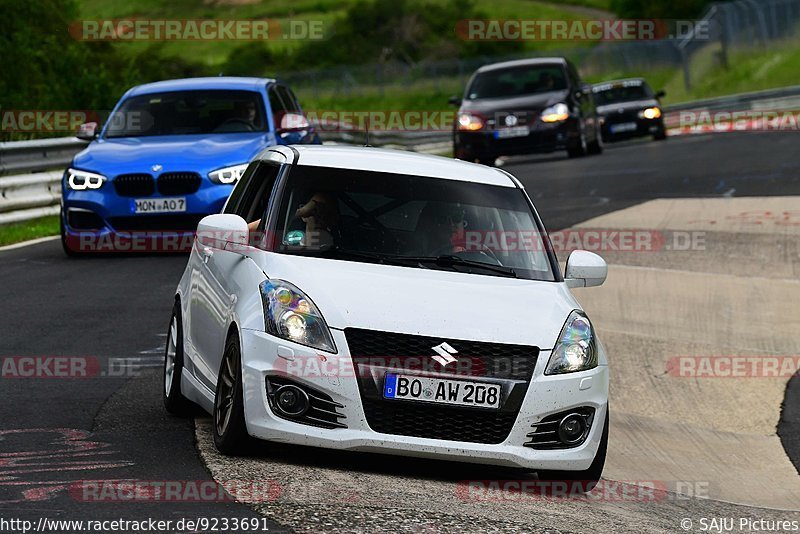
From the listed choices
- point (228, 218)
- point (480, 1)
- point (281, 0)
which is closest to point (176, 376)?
point (228, 218)

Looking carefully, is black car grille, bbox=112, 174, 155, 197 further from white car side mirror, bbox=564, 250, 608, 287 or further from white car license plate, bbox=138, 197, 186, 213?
white car side mirror, bbox=564, 250, 608, 287

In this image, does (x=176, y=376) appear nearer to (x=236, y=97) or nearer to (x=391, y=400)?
(x=391, y=400)

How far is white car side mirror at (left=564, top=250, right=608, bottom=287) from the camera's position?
8.42 m

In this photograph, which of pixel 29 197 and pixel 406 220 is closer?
pixel 406 220

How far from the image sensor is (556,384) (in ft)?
24.3

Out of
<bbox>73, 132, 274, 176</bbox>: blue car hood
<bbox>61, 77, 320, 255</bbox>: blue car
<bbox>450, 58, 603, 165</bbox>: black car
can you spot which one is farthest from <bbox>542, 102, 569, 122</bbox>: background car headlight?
<bbox>73, 132, 274, 176</bbox>: blue car hood

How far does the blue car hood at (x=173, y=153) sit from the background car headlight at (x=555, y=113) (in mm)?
12231

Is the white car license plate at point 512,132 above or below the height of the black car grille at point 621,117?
above

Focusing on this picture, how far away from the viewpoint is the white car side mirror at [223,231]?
7.97m

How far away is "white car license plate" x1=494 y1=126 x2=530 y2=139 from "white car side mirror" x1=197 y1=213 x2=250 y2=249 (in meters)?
19.6

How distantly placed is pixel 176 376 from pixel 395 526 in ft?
9.36
